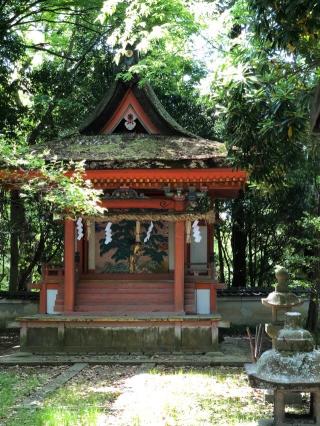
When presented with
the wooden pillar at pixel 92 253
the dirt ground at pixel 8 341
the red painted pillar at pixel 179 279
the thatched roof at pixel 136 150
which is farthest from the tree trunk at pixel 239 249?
the dirt ground at pixel 8 341

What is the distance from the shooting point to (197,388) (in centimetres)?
821

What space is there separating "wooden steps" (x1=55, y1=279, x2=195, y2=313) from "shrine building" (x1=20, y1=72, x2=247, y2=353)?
0.03 meters

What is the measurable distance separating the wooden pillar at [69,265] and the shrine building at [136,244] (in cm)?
2

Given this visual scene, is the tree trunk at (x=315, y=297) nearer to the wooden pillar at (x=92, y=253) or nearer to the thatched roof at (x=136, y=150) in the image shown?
the thatched roof at (x=136, y=150)

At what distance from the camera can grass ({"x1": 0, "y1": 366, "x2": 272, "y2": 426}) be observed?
247 inches

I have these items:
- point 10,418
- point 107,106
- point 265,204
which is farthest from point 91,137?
point 10,418

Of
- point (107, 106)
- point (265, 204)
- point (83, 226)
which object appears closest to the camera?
point (83, 226)

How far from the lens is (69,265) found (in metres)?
12.6

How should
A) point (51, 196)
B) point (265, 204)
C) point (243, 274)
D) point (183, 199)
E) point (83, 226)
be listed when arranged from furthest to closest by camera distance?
1. point (243, 274)
2. point (265, 204)
3. point (83, 226)
4. point (183, 199)
5. point (51, 196)

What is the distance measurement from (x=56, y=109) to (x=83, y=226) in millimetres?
6652

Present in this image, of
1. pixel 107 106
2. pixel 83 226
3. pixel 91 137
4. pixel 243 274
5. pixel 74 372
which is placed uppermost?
pixel 107 106

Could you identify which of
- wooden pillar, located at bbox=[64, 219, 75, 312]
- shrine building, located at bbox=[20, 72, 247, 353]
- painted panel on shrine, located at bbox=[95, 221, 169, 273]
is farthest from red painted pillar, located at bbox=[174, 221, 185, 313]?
wooden pillar, located at bbox=[64, 219, 75, 312]

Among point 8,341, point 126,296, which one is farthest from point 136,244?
point 8,341

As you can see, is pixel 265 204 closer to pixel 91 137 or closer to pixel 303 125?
pixel 91 137
